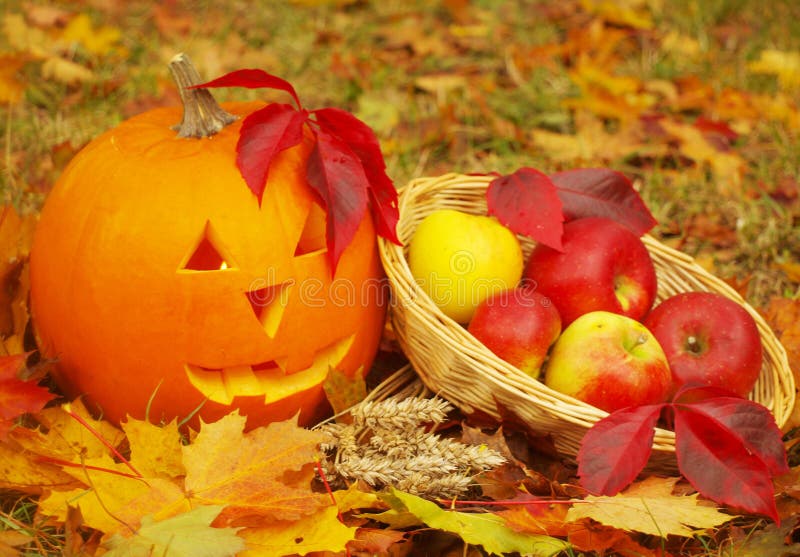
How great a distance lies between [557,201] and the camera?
1.62 m

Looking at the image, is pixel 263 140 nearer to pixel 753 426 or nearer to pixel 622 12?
pixel 753 426

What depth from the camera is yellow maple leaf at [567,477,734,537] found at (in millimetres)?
1219

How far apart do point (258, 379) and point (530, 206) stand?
661 mm

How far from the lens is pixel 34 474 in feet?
4.34

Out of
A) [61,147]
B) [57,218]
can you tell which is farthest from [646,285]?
[61,147]

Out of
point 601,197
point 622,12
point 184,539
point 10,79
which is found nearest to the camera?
point 184,539

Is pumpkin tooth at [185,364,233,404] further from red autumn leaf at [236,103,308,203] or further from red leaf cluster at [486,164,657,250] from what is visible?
red leaf cluster at [486,164,657,250]

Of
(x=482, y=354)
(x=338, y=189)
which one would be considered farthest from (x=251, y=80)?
(x=482, y=354)

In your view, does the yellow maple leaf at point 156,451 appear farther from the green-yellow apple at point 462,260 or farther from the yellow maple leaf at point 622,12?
the yellow maple leaf at point 622,12

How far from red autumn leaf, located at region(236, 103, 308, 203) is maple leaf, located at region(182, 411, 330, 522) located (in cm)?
41

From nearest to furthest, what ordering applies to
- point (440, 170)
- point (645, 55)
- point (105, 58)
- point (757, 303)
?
point (757, 303) < point (440, 170) < point (105, 58) < point (645, 55)

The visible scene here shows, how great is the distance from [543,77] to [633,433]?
2.21 m

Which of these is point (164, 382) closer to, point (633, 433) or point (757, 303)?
point (633, 433)

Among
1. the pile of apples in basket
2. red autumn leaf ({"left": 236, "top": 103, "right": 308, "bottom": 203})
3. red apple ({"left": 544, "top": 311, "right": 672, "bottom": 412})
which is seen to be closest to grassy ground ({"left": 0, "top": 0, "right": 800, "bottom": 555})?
the pile of apples in basket
